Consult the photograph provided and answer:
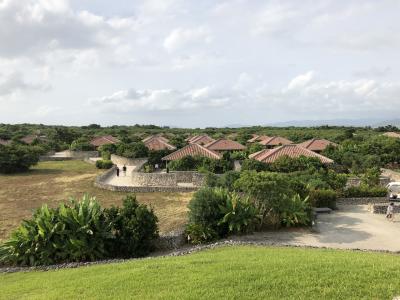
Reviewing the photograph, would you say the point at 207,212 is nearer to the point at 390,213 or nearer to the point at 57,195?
the point at 390,213

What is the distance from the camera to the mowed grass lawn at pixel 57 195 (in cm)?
2188

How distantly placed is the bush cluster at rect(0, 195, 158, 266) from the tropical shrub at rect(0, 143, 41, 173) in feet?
93.2

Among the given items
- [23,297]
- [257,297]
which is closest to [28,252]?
[23,297]

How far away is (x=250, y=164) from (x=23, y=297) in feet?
77.9

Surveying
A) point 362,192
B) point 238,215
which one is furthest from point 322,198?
point 238,215

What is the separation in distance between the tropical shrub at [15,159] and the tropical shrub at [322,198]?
1174 inches

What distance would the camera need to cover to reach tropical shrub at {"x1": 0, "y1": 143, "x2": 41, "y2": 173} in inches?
1613

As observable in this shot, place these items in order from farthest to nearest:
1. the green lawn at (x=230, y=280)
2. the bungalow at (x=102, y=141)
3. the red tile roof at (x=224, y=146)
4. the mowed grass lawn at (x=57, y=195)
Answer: the bungalow at (x=102, y=141), the red tile roof at (x=224, y=146), the mowed grass lawn at (x=57, y=195), the green lawn at (x=230, y=280)

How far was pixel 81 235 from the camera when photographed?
14.5 m

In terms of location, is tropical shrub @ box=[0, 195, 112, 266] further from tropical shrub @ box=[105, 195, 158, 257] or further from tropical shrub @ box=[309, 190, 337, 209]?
tropical shrub @ box=[309, 190, 337, 209]

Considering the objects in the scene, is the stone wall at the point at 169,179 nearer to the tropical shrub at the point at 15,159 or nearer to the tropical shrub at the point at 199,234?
the tropical shrub at the point at 199,234

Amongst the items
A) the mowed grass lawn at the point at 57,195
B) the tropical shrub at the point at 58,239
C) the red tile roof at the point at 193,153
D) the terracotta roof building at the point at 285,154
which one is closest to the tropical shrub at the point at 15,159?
the mowed grass lawn at the point at 57,195

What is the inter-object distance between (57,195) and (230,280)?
2341cm

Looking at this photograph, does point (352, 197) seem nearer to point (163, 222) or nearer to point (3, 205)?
point (163, 222)
